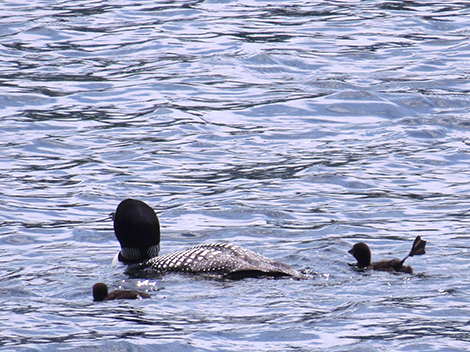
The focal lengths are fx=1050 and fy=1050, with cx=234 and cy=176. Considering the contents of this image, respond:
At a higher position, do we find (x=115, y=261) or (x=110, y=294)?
(x=110, y=294)

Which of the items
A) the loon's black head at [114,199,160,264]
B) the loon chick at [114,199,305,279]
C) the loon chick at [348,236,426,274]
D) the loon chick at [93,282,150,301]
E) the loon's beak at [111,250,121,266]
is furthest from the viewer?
the loon's black head at [114,199,160,264]

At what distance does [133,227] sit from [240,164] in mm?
2770

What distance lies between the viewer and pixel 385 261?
7.68 metres

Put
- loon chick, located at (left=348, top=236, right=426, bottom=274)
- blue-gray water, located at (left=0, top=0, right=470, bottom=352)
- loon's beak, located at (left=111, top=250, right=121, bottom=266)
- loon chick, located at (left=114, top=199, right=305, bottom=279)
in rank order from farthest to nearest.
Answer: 1. loon's beak, located at (left=111, top=250, right=121, bottom=266)
2. loon chick, located at (left=114, top=199, right=305, bottom=279)
3. loon chick, located at (left=348, top=236, right=426, bottom=274)
4. blue-gray water, located at (left=0, top=0, right=470, bottom=352)

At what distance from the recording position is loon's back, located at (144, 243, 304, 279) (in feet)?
24.9

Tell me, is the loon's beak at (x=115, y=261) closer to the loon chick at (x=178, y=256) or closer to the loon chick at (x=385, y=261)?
the loon chick at (x=178, y=256)

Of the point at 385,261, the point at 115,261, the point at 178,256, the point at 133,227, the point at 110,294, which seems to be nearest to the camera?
the point at 110,294

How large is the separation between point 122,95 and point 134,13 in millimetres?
5250

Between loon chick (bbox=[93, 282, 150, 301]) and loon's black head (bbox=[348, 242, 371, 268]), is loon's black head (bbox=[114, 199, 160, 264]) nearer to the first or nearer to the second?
loon chick (bbox=[93, 282, 150, 301])

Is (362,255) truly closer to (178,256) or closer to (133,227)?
(178,256)

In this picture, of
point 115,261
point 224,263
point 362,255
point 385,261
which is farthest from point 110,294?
point 385,261

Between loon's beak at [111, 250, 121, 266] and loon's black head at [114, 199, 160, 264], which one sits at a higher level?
loon's black head at [114, 199, 160, 264]

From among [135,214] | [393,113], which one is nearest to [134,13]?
[393,113]

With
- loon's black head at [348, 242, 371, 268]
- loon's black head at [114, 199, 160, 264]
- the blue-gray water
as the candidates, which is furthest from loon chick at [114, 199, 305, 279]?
loon's black head at [348, 242, 371, 268]
